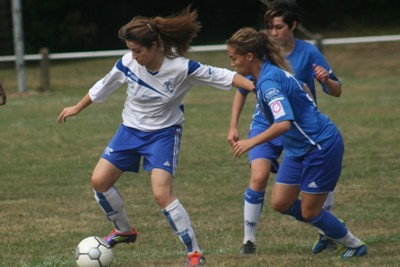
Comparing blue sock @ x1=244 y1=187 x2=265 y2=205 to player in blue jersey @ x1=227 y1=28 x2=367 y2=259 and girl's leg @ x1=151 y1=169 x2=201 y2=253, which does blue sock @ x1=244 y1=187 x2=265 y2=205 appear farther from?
girl's leg @ x1=151 y1=169 x2=201 y2=253

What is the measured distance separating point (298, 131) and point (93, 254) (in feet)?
5.03

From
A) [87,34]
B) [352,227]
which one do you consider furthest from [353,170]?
[87,34]

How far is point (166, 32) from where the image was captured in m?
6.05

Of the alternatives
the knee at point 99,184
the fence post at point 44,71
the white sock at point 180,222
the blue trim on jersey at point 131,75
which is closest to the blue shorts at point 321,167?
the white sock at point 180,222

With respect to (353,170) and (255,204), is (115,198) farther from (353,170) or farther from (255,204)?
(353,170)

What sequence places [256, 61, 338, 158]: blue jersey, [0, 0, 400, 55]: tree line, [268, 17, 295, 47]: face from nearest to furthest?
[256, 61, 338, 158]: blue jersey → [268, 17, 295, 47]: face → [0, 0, 400, 55]: tree line

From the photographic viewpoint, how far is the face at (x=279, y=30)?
21.9 ft

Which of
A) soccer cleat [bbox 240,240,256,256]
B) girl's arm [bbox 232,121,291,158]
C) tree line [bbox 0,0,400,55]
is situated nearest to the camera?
girl's arm [bbox 232,121,291,158]

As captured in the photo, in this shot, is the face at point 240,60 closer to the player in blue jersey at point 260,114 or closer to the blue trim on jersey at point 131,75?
the blue trim on jersey at point 131,75

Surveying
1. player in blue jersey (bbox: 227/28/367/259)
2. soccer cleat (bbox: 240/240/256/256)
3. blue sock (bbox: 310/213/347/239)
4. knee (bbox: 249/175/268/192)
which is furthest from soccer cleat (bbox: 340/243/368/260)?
knee (bbox: 249/175/268/192)

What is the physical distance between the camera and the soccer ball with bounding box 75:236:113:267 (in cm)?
575

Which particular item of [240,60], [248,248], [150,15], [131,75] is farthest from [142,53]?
[150,15]

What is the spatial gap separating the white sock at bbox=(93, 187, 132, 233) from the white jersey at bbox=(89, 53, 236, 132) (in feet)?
1.65

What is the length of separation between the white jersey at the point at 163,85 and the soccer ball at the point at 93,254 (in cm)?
83
